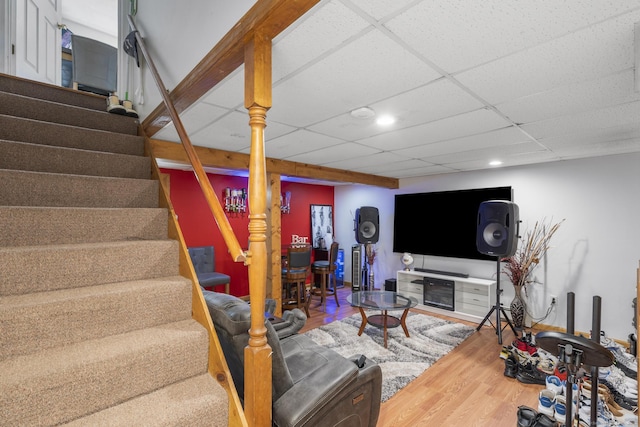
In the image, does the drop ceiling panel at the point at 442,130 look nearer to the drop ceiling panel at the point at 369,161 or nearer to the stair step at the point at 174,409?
the drop ceiling panel at the point at 369,161

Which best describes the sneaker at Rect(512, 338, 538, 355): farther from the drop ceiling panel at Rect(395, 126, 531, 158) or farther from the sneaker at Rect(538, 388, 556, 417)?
the drop ceiling panel at Rect(395, 126, 531, 158)

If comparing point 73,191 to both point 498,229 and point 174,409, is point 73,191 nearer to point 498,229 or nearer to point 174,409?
point 174,409

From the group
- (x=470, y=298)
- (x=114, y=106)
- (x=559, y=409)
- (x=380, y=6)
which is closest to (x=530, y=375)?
(x=559, y=409)

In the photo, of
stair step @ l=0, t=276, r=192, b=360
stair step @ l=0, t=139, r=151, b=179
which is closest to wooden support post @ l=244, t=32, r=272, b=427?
stair step @ l=0, t=276, r=192, b=360

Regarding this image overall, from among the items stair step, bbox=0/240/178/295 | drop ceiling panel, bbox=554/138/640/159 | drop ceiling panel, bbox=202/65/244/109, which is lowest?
stair step, bbox=0/240/178/295

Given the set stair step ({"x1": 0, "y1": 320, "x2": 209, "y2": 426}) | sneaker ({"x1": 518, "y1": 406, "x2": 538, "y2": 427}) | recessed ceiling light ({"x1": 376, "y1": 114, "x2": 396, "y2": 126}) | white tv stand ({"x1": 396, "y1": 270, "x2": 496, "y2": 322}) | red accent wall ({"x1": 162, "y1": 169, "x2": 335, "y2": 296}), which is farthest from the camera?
red accent wall ({"x1": 162, "y1": 169, "x2": 335, "y2": 296})

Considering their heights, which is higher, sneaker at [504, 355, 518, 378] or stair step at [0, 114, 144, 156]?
stair step at [0, 114, 144, 156]

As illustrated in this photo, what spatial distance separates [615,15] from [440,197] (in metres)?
3.87

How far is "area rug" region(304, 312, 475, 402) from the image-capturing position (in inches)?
107

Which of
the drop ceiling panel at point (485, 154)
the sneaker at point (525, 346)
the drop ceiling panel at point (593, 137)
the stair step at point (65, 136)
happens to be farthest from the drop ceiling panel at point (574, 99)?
the stair step at point (65, 136)

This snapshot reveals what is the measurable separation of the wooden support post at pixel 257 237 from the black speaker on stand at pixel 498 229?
320 cm

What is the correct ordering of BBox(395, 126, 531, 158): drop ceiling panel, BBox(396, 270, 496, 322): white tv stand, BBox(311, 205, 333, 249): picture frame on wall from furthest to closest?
BBox(311, 205, 333, 249): picture frame on wall < BBox(396, 270, 496, 322): white tv stand < BBox(395, 126, 531, 158): drop ceiling panel

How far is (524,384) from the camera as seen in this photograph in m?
2.57

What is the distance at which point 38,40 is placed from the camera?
317cm
